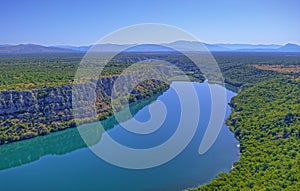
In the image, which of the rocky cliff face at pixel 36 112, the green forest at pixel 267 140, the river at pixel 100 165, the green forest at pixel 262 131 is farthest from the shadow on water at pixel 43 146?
the green forest at pixel 267 140

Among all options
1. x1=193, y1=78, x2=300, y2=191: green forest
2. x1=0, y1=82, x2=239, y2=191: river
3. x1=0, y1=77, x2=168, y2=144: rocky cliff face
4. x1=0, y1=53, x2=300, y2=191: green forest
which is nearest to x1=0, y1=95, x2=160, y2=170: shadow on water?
x1=0, y1=82, x2=239, y2=191: river

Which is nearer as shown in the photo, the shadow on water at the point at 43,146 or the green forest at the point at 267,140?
the green forest at the point at 267,140

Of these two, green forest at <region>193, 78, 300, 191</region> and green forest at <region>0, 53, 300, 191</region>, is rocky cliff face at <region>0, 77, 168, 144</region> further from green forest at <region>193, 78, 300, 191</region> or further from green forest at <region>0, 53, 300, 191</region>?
green forest at <region>193, 78, 300, 191</region>

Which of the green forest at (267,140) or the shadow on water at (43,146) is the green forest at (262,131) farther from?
the shadow on water at (43,146)

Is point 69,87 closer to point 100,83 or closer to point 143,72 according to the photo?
point 100,83

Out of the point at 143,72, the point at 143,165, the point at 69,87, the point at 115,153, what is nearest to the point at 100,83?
the point at 69,87

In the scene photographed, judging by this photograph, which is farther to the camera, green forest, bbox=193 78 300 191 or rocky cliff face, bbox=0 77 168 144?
rocky cliff face, bbox=0 77 168 144
